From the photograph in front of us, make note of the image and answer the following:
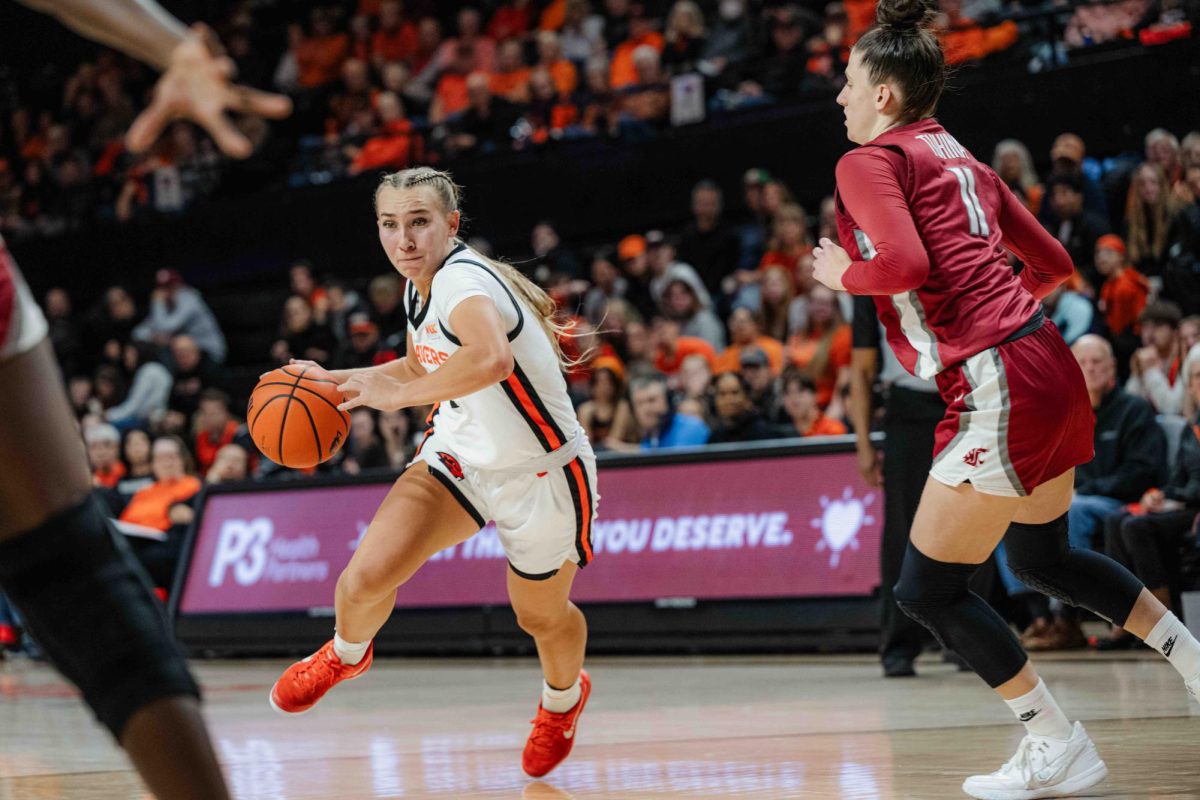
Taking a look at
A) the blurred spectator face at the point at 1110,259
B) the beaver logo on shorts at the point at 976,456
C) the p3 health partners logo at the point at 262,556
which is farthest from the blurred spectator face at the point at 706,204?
the beaver logo on shorts at the point at 976,456

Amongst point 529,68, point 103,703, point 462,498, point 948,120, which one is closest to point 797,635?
point 462,498

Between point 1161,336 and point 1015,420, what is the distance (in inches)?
231

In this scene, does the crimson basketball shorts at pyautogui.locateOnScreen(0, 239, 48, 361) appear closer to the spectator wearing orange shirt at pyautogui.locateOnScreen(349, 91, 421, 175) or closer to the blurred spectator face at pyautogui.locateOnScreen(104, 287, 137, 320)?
the spectator wearing orange shirt at pyautogui.locateOnScreen(349, 91, 421, 175)

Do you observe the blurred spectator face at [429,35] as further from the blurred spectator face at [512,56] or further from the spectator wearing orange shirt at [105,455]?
the spectator wearing orange shirt at [105,455]

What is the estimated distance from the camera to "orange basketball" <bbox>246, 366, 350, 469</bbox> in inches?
193

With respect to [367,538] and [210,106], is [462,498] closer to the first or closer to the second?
[367,538]

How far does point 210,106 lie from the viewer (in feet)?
6.75

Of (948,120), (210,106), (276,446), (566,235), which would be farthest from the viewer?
Answer: (566,235)

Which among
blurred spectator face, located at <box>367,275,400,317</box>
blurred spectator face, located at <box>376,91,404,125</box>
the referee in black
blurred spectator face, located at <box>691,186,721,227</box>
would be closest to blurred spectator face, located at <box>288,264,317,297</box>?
blurred spectator face, located at <box>367,275,400,317</box>

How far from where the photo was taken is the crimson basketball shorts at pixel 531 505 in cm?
500

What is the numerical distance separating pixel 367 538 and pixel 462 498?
33 cm

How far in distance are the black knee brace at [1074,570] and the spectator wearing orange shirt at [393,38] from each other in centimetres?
1438

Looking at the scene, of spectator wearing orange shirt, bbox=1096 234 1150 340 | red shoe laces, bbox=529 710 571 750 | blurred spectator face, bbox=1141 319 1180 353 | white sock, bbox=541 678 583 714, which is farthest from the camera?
spectator wearing orange shirt, bbox=1096 234 1150 340

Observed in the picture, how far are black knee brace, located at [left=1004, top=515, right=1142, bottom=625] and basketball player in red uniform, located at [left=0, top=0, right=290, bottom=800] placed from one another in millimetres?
2711
